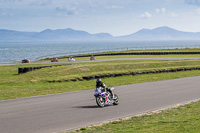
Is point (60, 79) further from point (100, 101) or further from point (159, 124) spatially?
point (159, 124)

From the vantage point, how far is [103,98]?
1344 centimetres

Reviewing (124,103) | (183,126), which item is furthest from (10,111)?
(183,126)

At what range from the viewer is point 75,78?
2573 cm

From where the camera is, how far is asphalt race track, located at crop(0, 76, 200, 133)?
10.2 m

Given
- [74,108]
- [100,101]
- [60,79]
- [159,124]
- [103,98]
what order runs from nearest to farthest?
[159,124] < [74,108] < [100,101] < [103,98] < [60,79]

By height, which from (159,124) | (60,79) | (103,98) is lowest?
(60,79)

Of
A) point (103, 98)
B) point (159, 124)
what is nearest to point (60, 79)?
point (103, 98)

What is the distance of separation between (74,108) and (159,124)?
Result: 4.58 metres

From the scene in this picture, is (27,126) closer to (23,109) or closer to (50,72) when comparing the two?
(23,109)

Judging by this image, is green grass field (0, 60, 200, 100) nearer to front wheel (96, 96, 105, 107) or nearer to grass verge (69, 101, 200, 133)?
front wheel (96, 96, 105, 107)

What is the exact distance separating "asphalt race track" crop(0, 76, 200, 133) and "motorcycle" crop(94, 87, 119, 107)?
23 centimetres

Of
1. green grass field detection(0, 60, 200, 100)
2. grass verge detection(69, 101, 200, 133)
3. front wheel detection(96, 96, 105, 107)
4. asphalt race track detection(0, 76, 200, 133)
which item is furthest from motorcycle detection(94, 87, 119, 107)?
green grass field detection(0, 60, 200, 100)

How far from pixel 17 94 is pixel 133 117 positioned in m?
9.41

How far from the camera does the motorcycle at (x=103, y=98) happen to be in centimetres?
→ 1320
